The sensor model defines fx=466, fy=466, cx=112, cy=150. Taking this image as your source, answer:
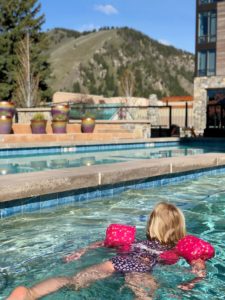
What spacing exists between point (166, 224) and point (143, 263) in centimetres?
37

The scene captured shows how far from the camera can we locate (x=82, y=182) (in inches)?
233

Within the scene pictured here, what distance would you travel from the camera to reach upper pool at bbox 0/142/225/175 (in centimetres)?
993

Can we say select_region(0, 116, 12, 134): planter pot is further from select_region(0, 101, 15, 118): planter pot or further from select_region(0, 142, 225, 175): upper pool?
select_region(0, 142, 225, 175): upper pool

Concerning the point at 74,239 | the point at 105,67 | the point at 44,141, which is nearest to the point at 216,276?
the point at 74,239

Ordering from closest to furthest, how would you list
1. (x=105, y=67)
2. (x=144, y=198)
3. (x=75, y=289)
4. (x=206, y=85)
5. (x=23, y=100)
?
(x=75, y=289)
(x=144, y=198)
(x=23, y=100)
(x=206, y=85)
(x=105, y=67)

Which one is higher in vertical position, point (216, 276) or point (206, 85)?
point (206, 85)

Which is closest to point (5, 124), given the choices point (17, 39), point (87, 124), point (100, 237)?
point (87, 124)

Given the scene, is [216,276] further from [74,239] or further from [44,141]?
[44,141]

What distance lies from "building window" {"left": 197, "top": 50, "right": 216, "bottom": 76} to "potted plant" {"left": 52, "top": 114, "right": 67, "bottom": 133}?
65.5ft

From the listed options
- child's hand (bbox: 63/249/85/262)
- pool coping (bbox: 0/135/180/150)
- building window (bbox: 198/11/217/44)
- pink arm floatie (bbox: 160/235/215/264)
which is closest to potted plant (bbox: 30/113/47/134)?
pool coping (bbox: 0/135/180/150)

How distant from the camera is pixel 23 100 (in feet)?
101

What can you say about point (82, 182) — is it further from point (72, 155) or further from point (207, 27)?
point (207, 27)

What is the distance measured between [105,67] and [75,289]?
450 ft

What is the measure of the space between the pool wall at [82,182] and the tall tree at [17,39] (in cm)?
2990
